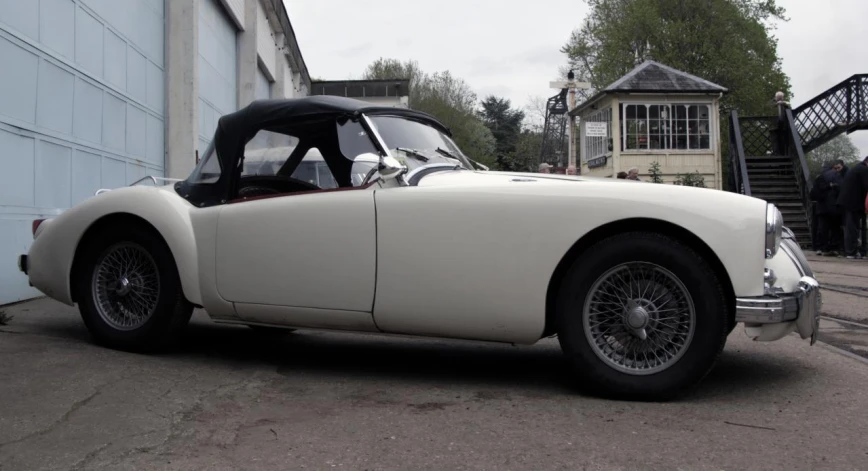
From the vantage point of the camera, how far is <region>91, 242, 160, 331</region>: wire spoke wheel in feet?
15.7

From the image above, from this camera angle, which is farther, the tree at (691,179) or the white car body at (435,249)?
the tree at (691,179)

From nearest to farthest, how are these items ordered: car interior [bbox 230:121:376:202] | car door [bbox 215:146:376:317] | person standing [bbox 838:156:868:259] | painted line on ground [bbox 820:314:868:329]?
car door [bbox 215:146:376:317] < car interior [bbox 230:121:376:202] < painted line on ground [bbox 820:314:868:329] < person standing [bbox 838:156:868:259]

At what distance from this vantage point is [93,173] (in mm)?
9336

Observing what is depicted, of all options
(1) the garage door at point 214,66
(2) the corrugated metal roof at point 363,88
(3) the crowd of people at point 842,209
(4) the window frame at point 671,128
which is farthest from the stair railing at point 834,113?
(2) the corrugated metal roof at point 363,88

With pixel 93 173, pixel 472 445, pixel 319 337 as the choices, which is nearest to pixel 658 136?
pixel 93 173

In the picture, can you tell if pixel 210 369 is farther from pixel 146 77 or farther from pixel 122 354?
pixel 146 77

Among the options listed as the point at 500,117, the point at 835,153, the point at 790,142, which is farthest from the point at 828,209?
the point at 835,153

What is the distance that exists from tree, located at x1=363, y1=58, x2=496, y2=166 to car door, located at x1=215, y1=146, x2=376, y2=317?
2162 inches

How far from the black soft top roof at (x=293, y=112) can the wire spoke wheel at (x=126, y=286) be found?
0.95m

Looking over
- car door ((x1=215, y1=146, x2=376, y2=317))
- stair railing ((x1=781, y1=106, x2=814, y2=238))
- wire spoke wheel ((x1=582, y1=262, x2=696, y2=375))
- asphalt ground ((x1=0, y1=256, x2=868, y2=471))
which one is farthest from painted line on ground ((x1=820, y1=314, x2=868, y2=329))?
stair railing ((x1=781, y1=106, x2=814, y2=238))

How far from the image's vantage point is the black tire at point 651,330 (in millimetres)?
3562

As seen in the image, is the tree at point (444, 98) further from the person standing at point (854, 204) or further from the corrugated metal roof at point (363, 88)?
the person standing at point (854, 204)

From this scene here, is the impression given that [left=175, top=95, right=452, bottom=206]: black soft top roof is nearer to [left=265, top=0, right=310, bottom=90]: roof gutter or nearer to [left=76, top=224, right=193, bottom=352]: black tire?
[left=76, top=224, right=193, bottom=352]: black tire

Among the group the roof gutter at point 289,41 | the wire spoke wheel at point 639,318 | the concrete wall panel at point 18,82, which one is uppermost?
the roof gutter at point 289,41
